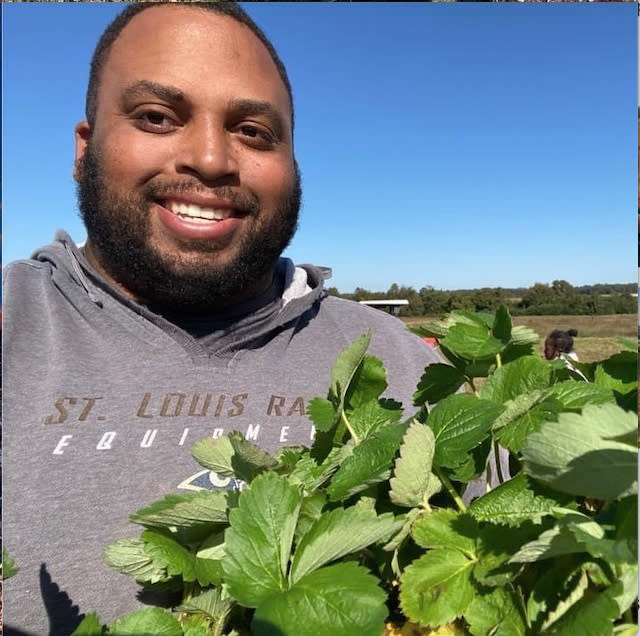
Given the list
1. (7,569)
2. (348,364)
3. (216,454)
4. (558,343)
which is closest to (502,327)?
(348,364)

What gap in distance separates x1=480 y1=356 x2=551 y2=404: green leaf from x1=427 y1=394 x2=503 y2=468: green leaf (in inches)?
1.4

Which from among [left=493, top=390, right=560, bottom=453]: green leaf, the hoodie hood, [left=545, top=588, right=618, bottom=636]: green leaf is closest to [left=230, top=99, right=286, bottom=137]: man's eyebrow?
the hoodie hood

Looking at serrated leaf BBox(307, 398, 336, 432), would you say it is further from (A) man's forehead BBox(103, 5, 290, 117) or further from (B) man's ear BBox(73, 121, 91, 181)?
(B) man's ear BBox(73, 121, 91, 181)

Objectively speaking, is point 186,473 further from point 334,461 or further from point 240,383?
point 334,461

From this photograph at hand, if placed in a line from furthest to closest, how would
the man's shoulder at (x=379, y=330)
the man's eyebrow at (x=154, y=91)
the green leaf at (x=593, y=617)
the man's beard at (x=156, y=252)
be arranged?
the man's shoulder at (x=379, y=330), the man's beard at (x=156, y=252), the man's eyebrow at (x=154, y=91), the green leaf at (x=593, y=617)

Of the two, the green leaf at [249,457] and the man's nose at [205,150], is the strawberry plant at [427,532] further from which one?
the man's nose at [205,150]

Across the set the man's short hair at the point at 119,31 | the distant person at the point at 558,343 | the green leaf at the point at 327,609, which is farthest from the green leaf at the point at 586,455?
the distant person at the point at 558,343

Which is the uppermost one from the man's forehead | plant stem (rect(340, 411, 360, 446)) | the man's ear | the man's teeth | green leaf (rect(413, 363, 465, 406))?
the man's forehead

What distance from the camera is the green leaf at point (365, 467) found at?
0.28 metres

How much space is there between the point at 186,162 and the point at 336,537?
948 millimetres

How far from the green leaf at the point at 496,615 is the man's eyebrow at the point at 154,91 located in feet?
3.33

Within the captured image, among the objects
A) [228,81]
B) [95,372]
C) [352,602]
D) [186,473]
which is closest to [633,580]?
[352,602]

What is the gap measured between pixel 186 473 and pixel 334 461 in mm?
693

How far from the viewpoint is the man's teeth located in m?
1.13
